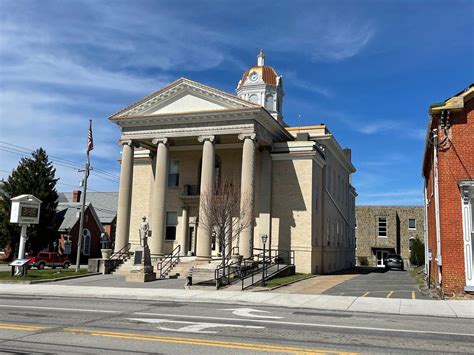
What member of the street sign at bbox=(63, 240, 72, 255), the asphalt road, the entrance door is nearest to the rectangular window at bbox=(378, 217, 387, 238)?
the entrance door

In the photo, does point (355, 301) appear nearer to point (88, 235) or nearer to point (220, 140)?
point (220, 140)

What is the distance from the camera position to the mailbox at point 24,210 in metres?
27.8

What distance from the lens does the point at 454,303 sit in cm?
1675

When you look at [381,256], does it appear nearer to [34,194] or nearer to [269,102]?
[269,102]

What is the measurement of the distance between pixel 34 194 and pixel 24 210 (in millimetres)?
20781

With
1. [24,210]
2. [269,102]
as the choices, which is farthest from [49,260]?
[269,102]

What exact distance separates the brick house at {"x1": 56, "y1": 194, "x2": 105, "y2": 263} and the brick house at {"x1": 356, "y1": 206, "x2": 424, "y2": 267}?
37.2m

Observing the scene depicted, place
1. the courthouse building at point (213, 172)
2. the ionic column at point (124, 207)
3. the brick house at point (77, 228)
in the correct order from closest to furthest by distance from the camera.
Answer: the courthouse building at point (213, 172) < the ionic column at point (124, 207) < the brick house at point (77, 228)

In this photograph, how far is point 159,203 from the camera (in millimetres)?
32250

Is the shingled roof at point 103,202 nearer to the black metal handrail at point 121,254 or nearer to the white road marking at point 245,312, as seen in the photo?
the black metal handrail at point 121,254

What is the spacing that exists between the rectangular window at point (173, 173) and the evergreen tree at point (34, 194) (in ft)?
58.6

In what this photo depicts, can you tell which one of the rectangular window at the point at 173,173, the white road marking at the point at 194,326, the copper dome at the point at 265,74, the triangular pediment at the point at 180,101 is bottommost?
the white road marking at the point at 194,326

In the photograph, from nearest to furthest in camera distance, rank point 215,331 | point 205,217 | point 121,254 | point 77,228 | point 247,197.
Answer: point 215,331
point 205,217
point 247,197
point 121,254
point 77,228

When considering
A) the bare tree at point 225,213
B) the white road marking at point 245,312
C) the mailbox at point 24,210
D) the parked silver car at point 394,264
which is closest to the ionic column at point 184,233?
the bare tree at point 225,213
